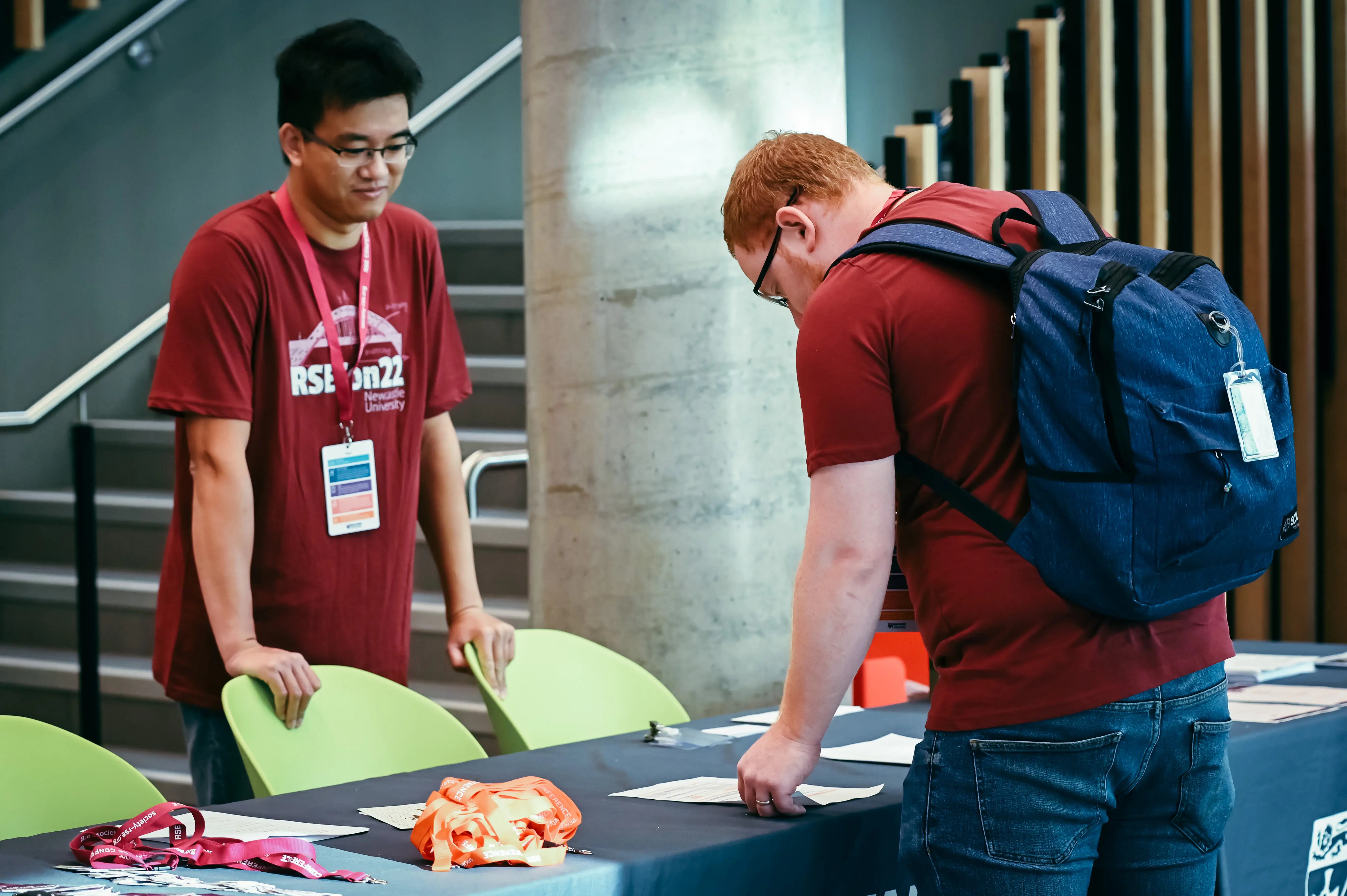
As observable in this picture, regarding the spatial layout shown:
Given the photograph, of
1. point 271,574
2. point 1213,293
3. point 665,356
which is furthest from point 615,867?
point 665,356

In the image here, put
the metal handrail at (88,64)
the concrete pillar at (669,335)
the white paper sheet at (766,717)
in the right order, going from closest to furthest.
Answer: the white paper sheet at (766,717) < the concrete pillar at (669,335) < the metal handrail at (88,64)

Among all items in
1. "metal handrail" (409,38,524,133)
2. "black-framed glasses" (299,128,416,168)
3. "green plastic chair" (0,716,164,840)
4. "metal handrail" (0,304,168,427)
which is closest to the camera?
"green plastic chair" (0,716,164,840)

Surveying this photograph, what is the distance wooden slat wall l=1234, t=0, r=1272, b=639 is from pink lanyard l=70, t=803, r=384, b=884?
367cm

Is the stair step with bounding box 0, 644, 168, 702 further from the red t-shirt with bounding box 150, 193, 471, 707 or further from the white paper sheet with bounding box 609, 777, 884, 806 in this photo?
the white paper sheet with bounding box 609, 777, 884, 806

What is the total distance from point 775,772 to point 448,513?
48.7 inches

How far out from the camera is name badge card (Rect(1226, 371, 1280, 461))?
1.43 m

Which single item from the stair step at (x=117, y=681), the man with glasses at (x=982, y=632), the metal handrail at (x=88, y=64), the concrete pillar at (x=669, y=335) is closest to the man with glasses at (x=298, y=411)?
the concrete pillar at (x=669, y=335)

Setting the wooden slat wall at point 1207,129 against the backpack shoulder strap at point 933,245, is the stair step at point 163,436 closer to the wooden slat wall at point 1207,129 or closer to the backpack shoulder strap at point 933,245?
the wooden slat wall at point 1207,129

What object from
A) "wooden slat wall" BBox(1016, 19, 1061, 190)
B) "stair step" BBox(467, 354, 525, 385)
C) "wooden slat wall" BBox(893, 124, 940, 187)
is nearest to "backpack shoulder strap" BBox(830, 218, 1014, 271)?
"wooden slat wall" BBox(893, 124, 940, 187)

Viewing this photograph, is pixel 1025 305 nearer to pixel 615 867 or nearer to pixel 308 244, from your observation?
pixel 615 867

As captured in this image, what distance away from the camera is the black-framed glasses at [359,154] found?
2.44 meters

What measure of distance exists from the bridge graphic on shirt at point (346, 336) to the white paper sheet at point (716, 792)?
968 millimetres

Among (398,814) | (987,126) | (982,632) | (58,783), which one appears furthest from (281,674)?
(987,126)

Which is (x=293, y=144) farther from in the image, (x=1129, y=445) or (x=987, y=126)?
(x=987, y=126)
